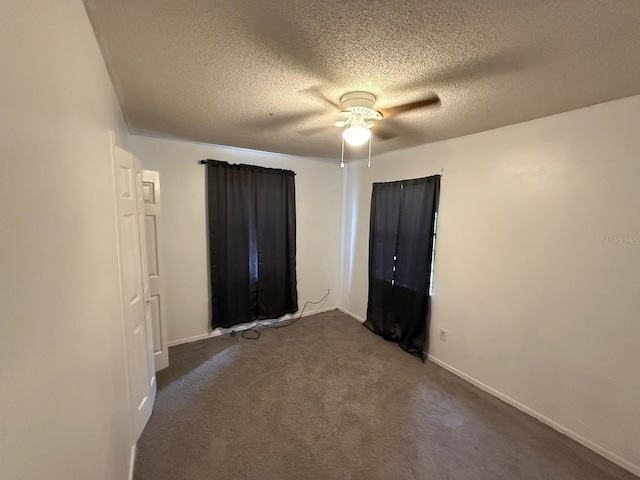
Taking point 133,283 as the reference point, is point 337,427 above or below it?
below

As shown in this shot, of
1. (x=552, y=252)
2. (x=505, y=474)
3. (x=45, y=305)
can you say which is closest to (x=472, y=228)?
(x=552, y=252)

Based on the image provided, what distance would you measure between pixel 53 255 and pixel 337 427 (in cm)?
208

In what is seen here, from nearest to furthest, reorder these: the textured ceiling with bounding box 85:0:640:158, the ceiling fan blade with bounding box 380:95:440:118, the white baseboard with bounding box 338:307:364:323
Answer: the textured ceiling with bounding box 85:0:640:158 < the ceiling fan blade with bounding box 380:95:440:118 < the white baseboard with bounding box 338:307:364:323

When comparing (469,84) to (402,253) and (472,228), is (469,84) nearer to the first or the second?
(472,228)

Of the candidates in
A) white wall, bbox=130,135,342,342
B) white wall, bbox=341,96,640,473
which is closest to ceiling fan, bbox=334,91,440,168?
white wall, bbox=341,96,640,473

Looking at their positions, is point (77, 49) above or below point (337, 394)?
above

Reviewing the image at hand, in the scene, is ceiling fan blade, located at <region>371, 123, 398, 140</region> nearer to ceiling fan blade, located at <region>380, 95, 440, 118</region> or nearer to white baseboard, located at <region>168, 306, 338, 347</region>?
ceiling fan blade, located at <region>380, 95, 440, 118</region>

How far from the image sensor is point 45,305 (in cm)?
62

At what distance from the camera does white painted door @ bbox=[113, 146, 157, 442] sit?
4.97 feet

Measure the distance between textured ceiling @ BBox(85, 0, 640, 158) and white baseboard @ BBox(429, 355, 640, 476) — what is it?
2364 mm

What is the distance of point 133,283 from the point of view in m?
1.72

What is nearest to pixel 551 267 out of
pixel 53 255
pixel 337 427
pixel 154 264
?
pixel 337 427

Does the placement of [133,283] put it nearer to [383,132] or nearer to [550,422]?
[383,132]

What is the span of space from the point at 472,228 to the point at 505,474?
187 cm
